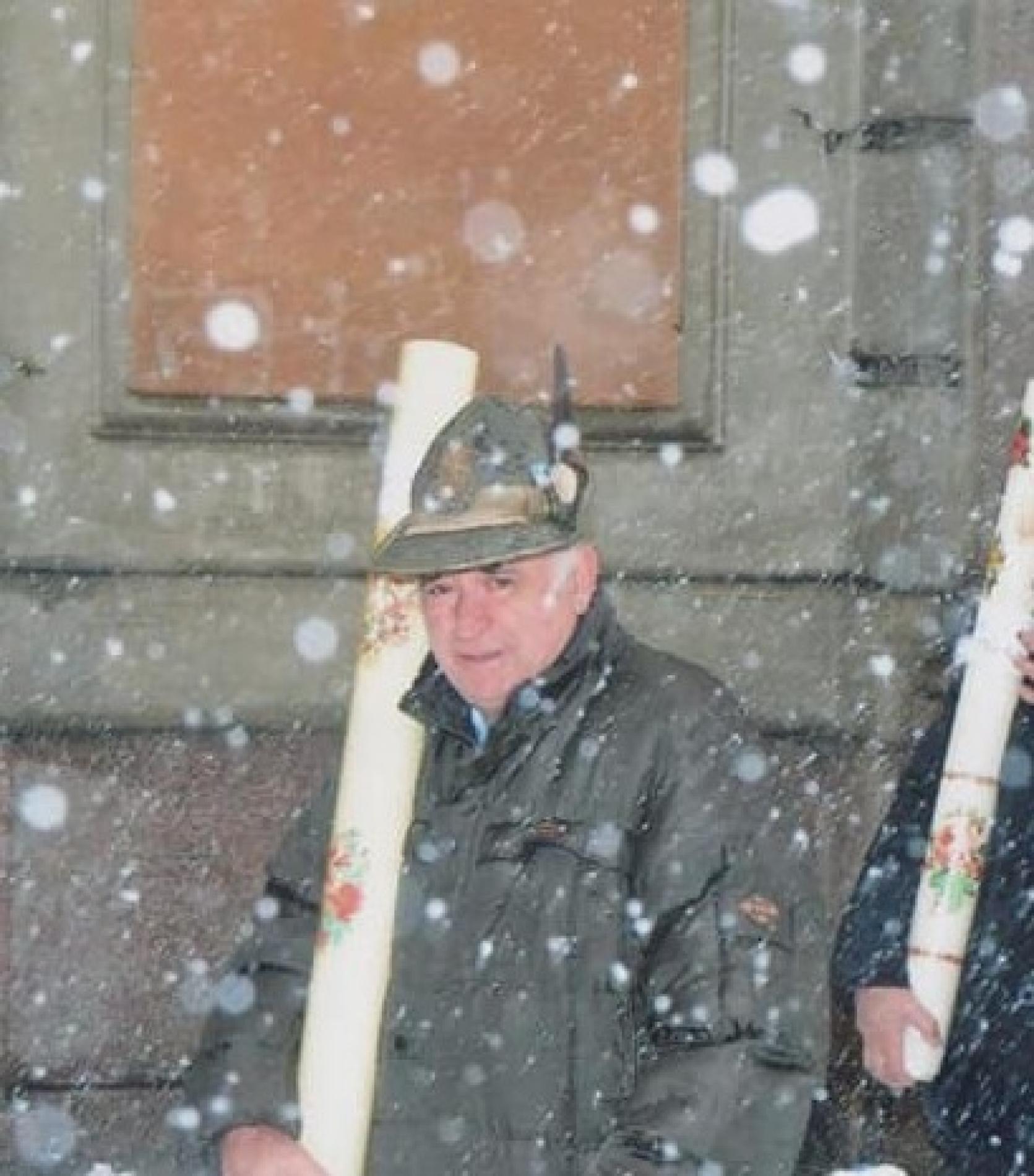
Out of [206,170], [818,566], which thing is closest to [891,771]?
[818,566]

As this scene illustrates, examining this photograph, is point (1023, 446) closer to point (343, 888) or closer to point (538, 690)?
point (538, 690)

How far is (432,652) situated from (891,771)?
228cm

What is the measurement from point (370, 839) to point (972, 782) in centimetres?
111

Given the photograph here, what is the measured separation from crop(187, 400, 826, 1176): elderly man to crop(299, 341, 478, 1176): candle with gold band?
0.11 feet

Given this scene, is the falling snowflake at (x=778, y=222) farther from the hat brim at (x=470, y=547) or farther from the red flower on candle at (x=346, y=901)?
the red flower on candle at (x=346, y=901)

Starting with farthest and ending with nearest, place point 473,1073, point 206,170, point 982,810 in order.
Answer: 1. point 206,170
2. point 982,810
3. point 473,1073

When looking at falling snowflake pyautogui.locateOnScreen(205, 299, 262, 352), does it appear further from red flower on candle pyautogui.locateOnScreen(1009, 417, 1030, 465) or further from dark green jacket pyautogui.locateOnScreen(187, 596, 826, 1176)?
dark green jacket pyautogui.locateOnScreen(187, 596, 826, 1176)

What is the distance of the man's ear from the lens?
12.3 feet

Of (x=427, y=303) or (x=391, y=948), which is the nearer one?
(x=391, y=948)

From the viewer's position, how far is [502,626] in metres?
3.71

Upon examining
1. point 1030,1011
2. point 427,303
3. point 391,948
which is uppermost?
point 427,303

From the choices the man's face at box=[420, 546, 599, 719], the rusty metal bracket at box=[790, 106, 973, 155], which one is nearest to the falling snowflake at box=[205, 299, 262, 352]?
the rusty metal bracket at box=[790, 106, 973, 155]

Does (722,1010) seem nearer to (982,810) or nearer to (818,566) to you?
(982,810)

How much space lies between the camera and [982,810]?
173 inches
